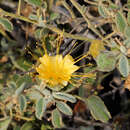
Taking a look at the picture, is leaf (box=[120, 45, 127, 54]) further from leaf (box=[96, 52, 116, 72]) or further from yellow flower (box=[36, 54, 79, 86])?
yellow flower (box=[36, 54, 79, 86])

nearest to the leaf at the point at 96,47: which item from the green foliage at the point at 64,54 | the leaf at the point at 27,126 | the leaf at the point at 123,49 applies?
the green foliage at the point at 64,54

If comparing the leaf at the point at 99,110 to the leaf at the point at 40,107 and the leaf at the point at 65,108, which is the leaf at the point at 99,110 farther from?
the leaf at the point at 40,107

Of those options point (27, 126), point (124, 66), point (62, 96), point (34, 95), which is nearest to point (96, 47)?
point (124, 66)

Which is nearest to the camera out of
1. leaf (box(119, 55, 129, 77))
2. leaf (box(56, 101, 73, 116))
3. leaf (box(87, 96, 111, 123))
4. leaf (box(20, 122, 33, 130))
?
leaf (box(119, 55, 129, 77))

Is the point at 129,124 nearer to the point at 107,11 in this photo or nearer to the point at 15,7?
the point at 107,11

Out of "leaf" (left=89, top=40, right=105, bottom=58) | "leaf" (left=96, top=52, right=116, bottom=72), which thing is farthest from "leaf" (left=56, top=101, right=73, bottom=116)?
"leaf" (left=89, top=40, right=105, bottom=58)

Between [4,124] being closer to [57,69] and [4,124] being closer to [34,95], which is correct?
[34,95]
